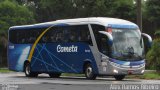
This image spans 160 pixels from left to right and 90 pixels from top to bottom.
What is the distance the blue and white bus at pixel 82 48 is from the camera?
2784 cm

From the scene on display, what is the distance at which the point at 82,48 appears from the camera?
2967cm

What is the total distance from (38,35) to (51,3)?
109 ft

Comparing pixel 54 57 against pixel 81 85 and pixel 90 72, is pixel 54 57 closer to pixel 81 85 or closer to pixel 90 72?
pixel 90 72

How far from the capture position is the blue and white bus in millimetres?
27844

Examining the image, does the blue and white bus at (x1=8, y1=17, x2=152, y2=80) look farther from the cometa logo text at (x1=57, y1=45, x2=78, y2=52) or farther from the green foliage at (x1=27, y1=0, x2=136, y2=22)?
the green foliage at (x1=27, y1=0, x2=136, y2=22)

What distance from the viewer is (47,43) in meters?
32.7

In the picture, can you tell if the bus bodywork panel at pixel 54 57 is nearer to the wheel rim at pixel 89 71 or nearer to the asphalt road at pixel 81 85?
the wheel rim at pixel 89 71

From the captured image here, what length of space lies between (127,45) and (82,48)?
2.91 metres

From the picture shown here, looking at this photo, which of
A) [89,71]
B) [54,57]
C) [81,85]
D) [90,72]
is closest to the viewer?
[81,85]

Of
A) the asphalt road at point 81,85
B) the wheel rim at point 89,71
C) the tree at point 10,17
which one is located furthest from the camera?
the tree at point 10,17

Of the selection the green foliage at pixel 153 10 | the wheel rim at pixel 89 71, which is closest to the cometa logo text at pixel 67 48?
the wheel rim at pixel 89 71

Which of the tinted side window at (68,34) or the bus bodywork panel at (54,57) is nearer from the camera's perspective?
the tinted side window at (68,34)

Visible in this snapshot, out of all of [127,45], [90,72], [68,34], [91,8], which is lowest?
[91,8]

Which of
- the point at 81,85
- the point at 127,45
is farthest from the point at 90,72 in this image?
the point at 81,85
